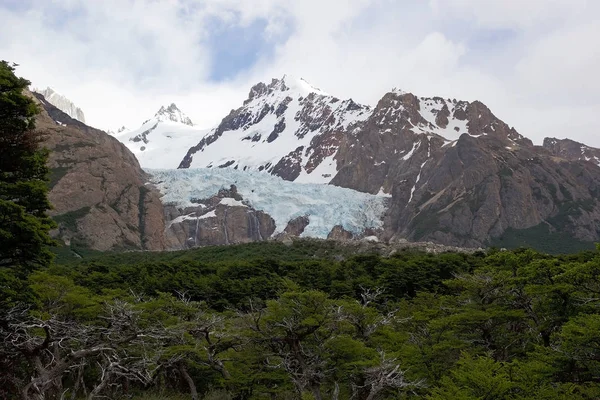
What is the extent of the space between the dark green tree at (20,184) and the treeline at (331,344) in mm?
1577

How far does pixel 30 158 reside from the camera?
61.2 ft

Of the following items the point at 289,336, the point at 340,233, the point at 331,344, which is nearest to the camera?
the point at 289,336

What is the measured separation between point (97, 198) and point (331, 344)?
126267mm

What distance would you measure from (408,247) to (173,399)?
5942 cm

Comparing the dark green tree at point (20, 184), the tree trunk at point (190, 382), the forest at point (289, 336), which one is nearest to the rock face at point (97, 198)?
the forest at point (289, 336)

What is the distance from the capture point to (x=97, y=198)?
137625mm

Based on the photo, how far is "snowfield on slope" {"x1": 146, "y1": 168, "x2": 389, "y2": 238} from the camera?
6412 inches

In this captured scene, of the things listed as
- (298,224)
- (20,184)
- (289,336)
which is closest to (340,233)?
(298,224)

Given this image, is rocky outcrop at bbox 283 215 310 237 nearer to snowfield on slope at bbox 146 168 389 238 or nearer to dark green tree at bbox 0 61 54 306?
snowfield on slope at bbox 146 168 389 238

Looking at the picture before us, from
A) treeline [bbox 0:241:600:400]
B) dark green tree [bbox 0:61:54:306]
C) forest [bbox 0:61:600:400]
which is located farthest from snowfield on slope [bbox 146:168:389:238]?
dark green tree [bbox 0:61:54:306]

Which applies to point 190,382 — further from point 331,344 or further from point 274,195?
point 274,195

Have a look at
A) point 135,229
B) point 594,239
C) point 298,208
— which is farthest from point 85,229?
point 594,239

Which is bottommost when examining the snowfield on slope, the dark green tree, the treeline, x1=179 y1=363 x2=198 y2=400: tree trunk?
x1=179 y1=363 x2=198 y2=400: tree trunk

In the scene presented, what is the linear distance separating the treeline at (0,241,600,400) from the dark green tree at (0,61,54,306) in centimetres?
158
